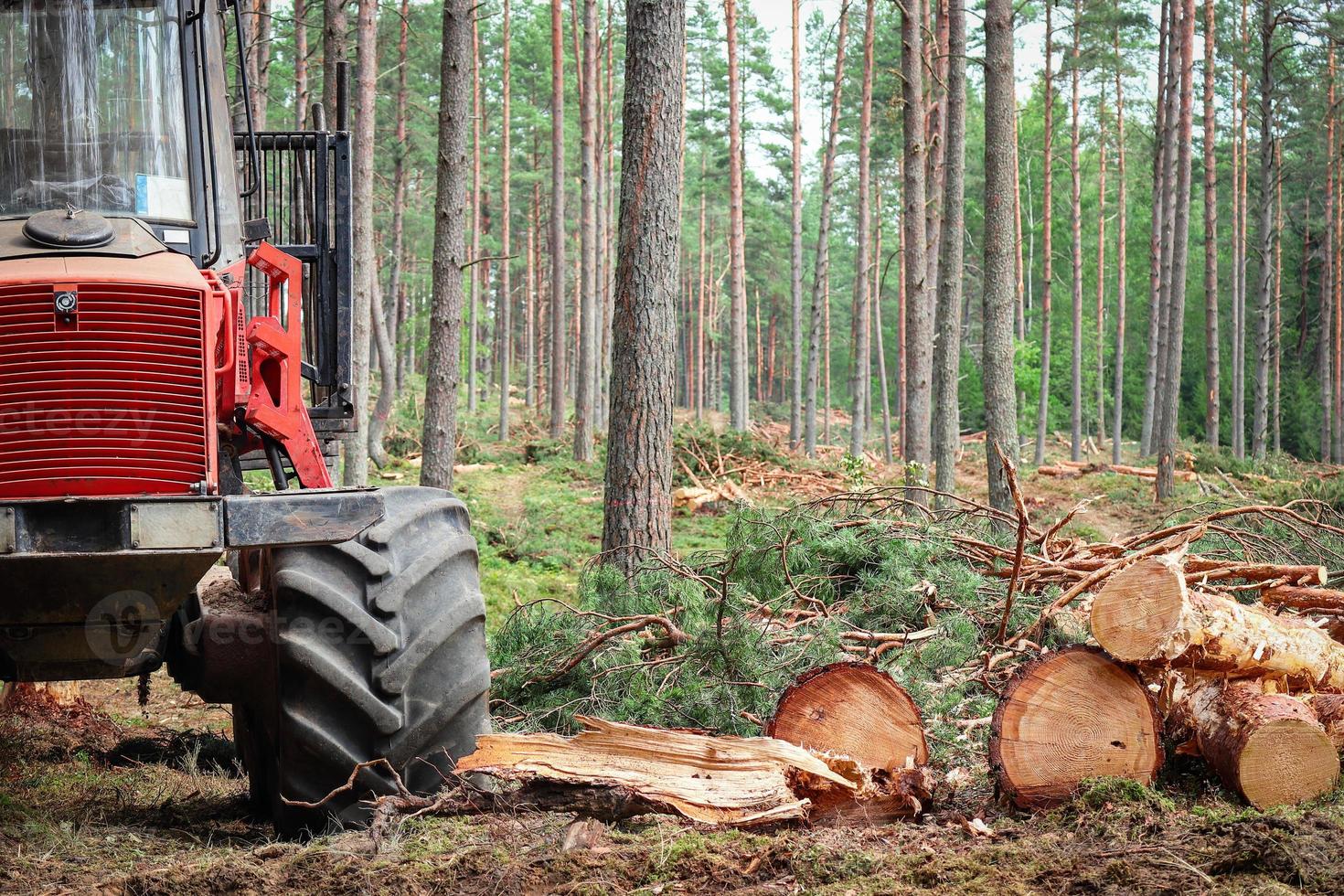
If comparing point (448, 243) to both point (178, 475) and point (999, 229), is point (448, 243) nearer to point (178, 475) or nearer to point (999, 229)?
point (999, 229)

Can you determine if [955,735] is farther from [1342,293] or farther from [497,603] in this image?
[1342,293]

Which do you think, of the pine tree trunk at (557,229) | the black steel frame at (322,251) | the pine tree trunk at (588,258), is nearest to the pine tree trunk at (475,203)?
the pine tree trunk at (557,229)

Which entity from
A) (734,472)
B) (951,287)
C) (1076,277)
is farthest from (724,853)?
(1076,277)

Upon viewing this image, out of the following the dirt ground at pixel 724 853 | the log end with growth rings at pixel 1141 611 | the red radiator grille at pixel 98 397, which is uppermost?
the red radiator grille at pixel 98 397

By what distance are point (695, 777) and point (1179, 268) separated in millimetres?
20808

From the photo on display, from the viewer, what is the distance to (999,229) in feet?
42.7

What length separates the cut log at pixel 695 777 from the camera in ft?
13.8

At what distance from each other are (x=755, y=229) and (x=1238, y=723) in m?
50.1

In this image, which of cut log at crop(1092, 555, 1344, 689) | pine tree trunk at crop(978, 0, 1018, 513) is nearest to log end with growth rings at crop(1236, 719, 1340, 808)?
cut log at crop(1092, 555, 1344, 689)

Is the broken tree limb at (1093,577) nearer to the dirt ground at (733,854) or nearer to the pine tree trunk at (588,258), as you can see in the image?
the dirt ground at (733,854)

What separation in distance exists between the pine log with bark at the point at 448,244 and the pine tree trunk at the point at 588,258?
10.5m

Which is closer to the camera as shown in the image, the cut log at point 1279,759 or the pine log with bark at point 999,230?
the cut log at point 1279,759

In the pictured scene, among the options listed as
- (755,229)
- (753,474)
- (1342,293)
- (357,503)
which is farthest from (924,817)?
(755,229)

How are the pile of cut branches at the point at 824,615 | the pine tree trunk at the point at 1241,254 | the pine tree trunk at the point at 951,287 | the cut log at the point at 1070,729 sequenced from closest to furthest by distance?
1. the cut log at the point at 1070,729
2. the pile of cut branches at the point at 824,615
3. the pine tree trunk at the point at 951,287
4. the pine tree trunk at the point at 1241,254
